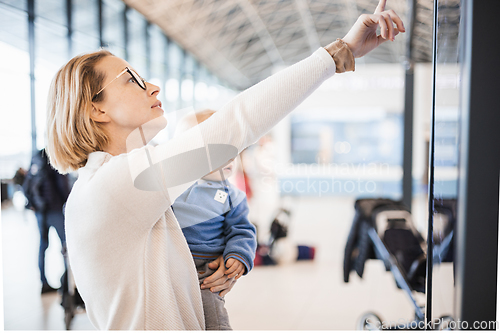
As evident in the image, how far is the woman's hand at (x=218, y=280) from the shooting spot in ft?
3.07

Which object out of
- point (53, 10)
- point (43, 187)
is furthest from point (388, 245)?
Answer: point (53, 10)

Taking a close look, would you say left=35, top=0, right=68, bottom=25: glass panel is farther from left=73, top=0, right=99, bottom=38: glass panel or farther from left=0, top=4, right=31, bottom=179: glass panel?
left=0, top=4, right=31, bottom=179: glass panel

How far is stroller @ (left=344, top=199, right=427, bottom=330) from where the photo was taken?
7.96 feet

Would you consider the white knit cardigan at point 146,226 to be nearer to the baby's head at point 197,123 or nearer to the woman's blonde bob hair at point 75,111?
the woman's blonde bob hair at point 75,111

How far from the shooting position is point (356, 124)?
6.96m

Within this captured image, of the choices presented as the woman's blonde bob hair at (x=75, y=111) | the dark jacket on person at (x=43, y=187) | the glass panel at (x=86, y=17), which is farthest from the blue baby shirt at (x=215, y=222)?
the dark jacket on person at (x=43, y=187)

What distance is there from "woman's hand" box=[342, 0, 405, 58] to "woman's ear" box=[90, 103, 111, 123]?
1.83ft

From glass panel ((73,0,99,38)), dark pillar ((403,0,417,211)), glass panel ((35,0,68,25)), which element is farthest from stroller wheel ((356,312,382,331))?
glass panel ((35,0,68,25))

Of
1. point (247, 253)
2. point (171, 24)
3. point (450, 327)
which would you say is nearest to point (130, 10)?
point (171, 24)

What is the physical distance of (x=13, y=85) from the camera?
1673 millimetres

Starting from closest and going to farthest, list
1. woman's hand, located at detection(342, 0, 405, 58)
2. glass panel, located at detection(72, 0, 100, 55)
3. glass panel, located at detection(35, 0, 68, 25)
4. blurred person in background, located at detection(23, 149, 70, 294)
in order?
1. woman's hand, located at detection(342, 0, 405, 58)
2. glass panel, located at detection(72, 0, 100, 55)
3. glass panel, located at detection(35, 0, 68, 25)
4. blurred person in background, located at detection(23, 149, 70, 294)

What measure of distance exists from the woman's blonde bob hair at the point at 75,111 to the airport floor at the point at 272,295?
4.20 feet

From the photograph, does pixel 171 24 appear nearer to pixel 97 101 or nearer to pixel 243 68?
pixel 243 68

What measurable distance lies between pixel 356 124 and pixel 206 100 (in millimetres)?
6072
